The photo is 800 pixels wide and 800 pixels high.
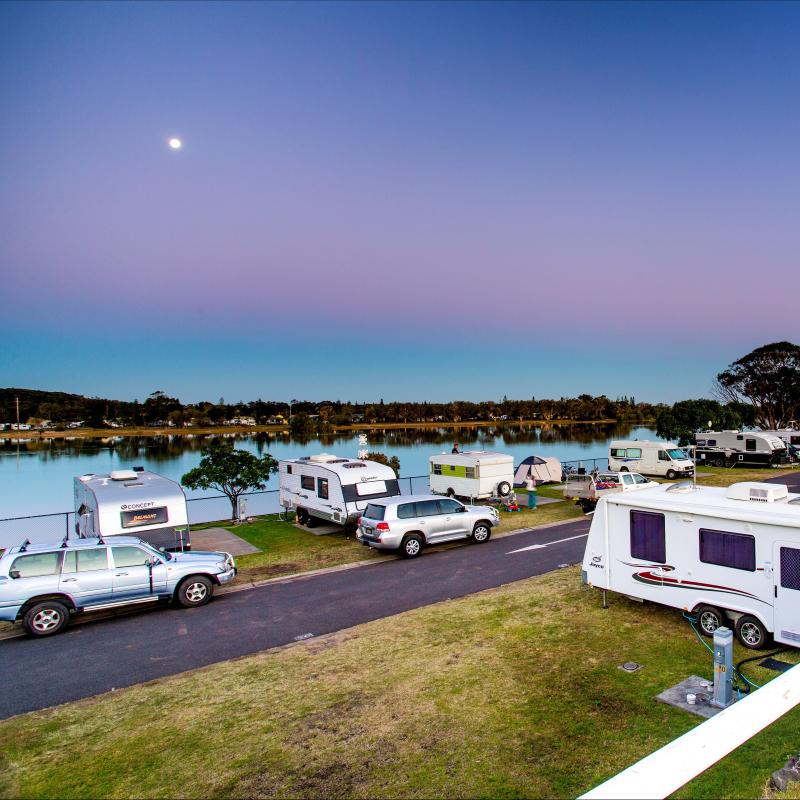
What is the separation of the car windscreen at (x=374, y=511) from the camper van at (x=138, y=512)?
17.4 feet

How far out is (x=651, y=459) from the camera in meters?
35.5

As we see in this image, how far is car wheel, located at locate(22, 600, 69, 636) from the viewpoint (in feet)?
38.4

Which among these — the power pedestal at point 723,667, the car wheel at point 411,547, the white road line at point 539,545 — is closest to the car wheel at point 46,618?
the car wheel at point 411,547

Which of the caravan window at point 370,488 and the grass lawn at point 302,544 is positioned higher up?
the caravan window at point 370,488

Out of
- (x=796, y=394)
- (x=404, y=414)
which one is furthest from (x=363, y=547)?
(x=404, y=414)

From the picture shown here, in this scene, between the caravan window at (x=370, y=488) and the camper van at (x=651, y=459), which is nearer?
the caravan window at (x=370, y=488)

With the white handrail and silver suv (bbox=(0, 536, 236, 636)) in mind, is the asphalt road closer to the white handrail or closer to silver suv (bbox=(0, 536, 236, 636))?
silver suv (bbox=(0, 536, 236, 636))

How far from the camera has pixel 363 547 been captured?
747 inches

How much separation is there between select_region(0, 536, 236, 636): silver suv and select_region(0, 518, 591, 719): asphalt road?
1.48ft

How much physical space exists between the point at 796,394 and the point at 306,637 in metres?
79.2

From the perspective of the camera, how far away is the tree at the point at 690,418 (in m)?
60.9

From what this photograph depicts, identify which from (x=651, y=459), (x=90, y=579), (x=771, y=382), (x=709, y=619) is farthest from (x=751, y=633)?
(x=771, y=382)

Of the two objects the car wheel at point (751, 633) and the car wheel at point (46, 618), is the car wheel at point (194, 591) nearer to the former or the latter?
the car wheel at point (46, 618)

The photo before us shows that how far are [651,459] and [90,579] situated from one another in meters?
32.0
